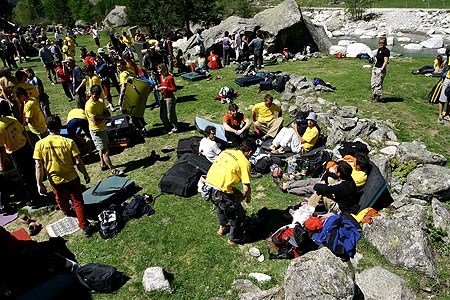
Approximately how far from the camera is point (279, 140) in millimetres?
8969

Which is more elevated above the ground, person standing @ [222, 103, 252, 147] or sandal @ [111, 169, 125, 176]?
person standing @ [222, 103, 252, 147]

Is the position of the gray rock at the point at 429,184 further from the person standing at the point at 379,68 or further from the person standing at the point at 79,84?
the person standing at the point at 79,84

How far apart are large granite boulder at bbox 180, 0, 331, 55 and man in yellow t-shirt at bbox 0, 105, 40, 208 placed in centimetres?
1504

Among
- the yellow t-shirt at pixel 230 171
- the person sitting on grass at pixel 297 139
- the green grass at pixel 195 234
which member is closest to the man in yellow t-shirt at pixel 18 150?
the green grass at pixel 195 234

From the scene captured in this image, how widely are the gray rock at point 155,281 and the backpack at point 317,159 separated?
14.6 feet

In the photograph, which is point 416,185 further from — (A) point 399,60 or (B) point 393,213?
(A) point 399,60

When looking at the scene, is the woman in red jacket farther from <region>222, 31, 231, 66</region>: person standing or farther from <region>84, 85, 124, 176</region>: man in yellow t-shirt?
<region>222, 31, 231, 66</region>: person standing

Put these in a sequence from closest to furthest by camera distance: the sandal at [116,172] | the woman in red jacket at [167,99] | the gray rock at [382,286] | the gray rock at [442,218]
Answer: the gray rock at [382,286], the gray rock at [442,218], the sandal at [116,172], the woman in red jacket at [167,99]

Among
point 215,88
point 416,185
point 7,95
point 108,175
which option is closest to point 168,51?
point 215,88

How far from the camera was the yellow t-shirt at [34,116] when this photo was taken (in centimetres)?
779

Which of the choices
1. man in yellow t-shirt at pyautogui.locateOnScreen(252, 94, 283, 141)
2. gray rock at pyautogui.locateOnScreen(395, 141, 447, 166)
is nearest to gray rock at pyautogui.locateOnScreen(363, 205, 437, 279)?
gray rock at pyautogui.locateOnScreen(395, 141, 447, 166)

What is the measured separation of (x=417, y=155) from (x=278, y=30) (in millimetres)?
15049

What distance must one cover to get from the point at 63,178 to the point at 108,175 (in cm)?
257

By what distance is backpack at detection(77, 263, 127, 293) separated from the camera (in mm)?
4969
